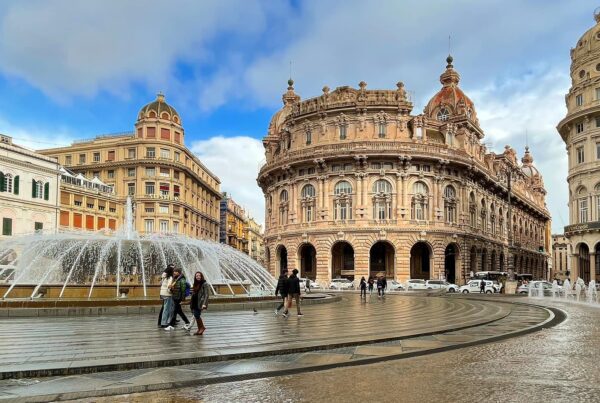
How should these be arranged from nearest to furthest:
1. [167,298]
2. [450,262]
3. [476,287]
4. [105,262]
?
[167,298] → [105,262] → [476,287] → [450,262]

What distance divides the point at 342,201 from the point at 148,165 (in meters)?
30.2

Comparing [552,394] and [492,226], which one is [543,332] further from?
[492,226]

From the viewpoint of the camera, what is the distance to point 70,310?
16.6m

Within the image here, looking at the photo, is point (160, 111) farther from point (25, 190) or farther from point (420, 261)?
point (420, 261)

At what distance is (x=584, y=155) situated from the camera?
53062 millimetres

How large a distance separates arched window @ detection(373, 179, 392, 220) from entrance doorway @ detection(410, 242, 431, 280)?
5.65 metres

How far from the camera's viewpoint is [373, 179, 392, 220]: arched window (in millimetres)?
56469

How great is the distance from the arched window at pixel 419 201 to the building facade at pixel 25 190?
34.0 meters

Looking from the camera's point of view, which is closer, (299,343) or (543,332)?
(299,343)

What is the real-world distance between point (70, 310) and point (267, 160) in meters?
54.9

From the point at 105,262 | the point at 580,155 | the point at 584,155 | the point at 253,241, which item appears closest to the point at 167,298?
the point at 105,262

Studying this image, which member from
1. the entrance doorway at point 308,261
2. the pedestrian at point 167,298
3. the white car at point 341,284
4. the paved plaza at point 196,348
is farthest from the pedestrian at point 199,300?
the entrance doorway at point 308,261

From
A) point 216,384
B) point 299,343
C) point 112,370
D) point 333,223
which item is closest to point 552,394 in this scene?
point 216,384

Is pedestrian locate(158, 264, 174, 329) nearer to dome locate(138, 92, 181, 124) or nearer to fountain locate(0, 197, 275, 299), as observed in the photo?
fountain locate(0, 197, 275, 299)
